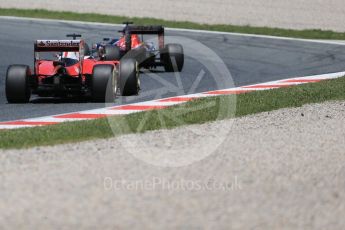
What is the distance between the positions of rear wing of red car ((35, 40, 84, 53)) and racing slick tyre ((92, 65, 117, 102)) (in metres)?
0.62

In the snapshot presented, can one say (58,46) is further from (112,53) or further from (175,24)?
(175,24)

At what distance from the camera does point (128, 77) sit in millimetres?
15461

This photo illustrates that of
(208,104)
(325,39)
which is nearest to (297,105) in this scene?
(208,104)

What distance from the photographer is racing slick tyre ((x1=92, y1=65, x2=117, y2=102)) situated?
569 inches

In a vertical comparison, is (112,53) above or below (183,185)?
below

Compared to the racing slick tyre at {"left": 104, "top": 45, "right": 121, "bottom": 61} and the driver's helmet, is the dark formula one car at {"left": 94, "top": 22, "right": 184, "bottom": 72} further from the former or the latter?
the driver's helmet

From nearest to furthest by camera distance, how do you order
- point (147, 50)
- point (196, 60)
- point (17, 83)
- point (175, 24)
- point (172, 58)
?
point (17, 83), point (172, 58), point (147, 50), point (196, 60), point (175, 24)

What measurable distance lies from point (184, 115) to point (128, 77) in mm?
2976

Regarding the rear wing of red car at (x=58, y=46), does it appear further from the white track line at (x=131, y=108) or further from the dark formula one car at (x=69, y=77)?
the white track line at (x=131, y=108)

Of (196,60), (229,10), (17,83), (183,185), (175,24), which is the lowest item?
(175,24)

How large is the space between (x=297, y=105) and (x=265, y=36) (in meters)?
15.5

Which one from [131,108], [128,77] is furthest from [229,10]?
[131,108]

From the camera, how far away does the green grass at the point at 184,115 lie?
10.8 m

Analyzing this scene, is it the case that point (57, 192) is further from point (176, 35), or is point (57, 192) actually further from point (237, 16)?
point (237, 16)
